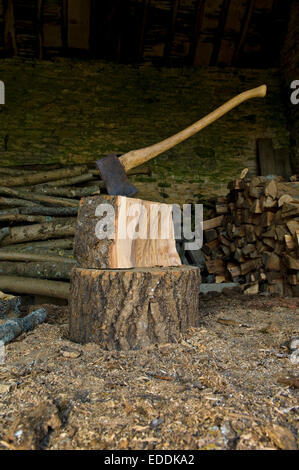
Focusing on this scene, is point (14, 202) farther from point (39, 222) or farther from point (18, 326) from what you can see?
point (18, 326)

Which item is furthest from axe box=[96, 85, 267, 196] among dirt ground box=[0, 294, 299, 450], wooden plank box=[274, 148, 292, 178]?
wooden plank box=[274, 148, 292, 178]

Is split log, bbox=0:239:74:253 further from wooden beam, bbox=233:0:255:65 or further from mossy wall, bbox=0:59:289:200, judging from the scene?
wooden beam, bbox=233:0:255:65

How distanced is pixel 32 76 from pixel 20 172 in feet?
7.68

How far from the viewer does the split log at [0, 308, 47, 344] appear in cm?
209

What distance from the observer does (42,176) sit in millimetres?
5812

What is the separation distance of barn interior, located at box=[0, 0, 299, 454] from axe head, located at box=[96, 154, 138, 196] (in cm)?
21

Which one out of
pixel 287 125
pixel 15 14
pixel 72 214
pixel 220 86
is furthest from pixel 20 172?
pixel 287 125

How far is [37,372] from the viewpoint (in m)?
1.55

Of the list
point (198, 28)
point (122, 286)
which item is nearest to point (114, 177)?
point (122, 286)

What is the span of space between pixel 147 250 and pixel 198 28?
20.5 feet

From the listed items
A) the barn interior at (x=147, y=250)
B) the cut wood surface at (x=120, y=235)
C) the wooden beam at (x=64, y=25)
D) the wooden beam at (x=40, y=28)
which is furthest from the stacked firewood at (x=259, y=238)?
the wooden beam at (x=40, y=28)

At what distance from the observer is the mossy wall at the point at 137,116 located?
678 cm

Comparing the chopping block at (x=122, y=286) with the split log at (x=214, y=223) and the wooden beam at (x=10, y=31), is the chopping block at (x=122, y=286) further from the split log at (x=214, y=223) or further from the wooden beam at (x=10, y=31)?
the wooden beam at (x=10, y=31)
